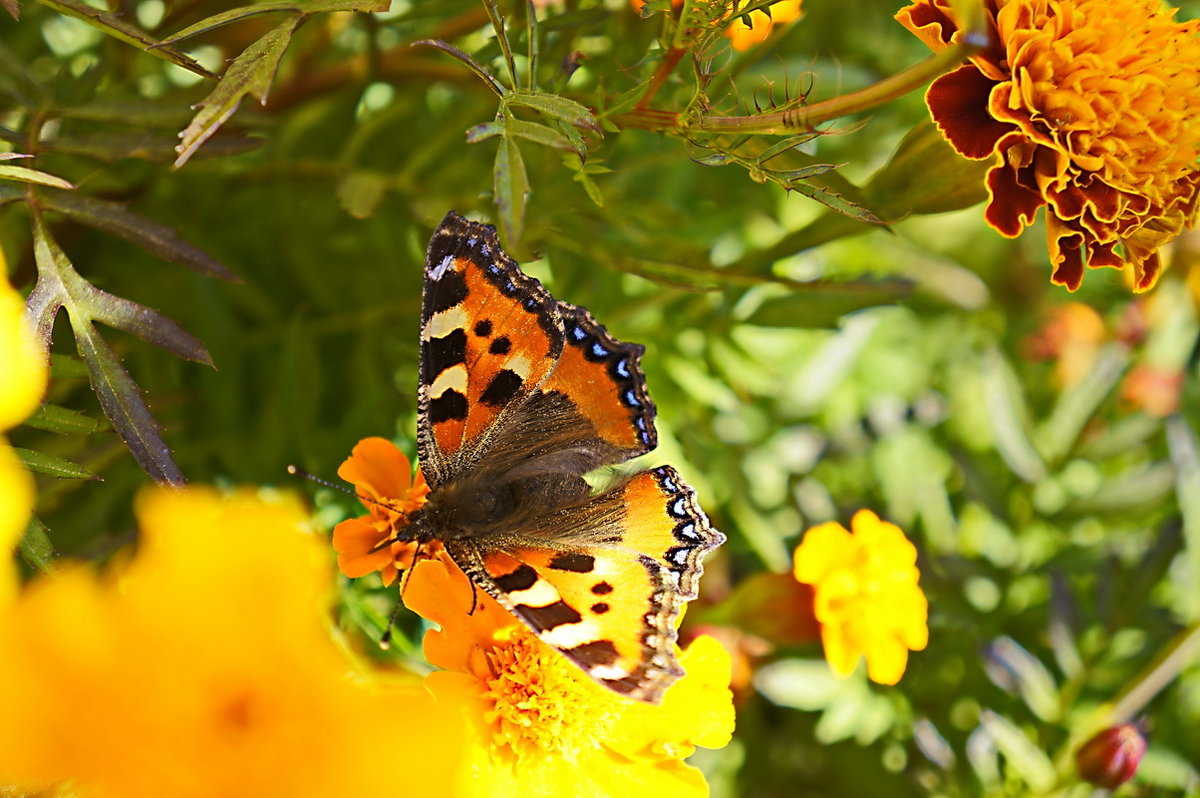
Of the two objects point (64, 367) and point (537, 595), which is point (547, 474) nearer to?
point (537, 595)

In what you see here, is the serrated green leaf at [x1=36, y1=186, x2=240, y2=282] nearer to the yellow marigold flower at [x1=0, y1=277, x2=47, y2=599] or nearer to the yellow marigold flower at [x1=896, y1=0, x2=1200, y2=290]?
the yellow marigold flower at [x1=0, y1=277, x2=47, y2=599]

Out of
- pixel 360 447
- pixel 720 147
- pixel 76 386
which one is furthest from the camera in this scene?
pixel 76 386

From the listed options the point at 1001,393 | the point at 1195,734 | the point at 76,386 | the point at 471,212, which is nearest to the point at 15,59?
the point at 76,386

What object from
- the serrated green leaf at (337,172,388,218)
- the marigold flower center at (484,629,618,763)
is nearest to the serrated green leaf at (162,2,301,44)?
the serrated green leaf at (337,172,388,218)

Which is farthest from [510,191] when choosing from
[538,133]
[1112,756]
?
[1112,756]

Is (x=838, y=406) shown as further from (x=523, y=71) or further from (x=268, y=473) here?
(x=268, y=473)

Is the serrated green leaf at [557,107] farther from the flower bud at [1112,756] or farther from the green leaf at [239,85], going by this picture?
the flower bud at [1112,756]
